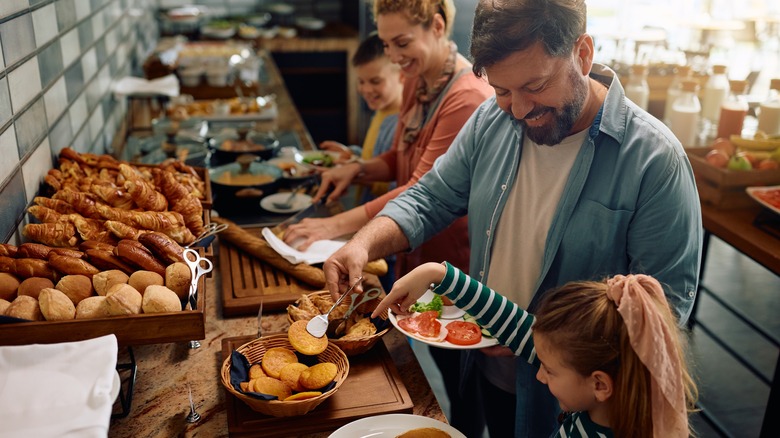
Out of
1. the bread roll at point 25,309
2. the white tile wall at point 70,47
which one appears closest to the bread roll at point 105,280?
the bread roll at point 25,309

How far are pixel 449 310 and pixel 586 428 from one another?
0.52 m

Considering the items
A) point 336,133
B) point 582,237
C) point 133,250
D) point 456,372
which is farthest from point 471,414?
point 336,133

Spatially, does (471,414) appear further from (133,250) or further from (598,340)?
(133,250)

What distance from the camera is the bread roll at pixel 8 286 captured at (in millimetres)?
1393

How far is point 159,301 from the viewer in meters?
1.37

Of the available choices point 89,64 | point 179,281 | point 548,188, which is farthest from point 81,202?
point 89,64

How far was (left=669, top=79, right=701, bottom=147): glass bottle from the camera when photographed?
3.26 metres

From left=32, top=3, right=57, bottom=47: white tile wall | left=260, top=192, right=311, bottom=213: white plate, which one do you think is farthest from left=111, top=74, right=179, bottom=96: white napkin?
left=260, top=192, right=311, bottom=213: white plate

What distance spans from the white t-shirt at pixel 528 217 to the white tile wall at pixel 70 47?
5.36 feet

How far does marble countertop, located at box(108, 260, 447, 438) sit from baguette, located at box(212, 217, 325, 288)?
0.47ft

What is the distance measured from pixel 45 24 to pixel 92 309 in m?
1.18

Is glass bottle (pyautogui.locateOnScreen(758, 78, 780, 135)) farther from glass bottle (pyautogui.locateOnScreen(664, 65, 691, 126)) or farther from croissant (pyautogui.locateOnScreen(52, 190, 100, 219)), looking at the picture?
croissant (pyautogui.locateOnScreen(52, 190, 100, 219))

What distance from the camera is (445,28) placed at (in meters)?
2.36

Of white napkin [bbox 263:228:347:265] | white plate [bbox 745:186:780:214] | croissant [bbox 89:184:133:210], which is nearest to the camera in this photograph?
croissant [bbox 89:184:133:210]
